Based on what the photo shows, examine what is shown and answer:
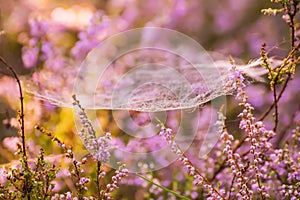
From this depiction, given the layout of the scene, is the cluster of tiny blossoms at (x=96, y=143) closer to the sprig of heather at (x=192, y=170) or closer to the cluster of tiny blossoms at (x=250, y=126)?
the sprig of heather at (x=192, y=170)

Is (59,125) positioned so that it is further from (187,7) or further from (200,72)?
(187,7)

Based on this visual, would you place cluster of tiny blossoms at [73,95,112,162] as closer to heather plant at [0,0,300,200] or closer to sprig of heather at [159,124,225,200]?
heather plant at [0,0,300,200]

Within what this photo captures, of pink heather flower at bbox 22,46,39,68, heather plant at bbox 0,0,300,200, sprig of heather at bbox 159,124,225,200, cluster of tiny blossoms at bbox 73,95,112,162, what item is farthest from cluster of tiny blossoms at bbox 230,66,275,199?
pink heather flower at bbox 22,46,39,68

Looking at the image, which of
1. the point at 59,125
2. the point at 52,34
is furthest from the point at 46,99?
the point at 52,34

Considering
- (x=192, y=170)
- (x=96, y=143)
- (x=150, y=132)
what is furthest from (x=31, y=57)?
(x=192, y=170)

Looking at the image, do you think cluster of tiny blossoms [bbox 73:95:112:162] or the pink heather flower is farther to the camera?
the pink heather flower

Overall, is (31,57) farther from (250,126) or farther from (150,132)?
(250,126)

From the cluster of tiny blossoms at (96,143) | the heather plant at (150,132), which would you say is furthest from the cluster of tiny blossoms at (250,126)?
the cluster of tiny blossoms at (96,143)

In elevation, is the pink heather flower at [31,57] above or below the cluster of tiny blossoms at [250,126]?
above
